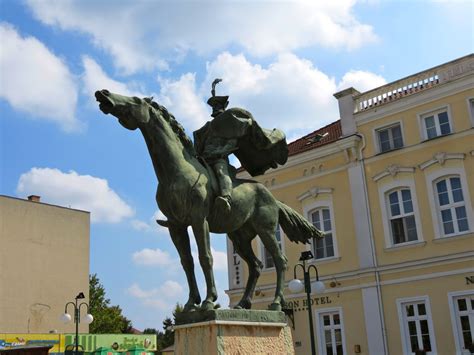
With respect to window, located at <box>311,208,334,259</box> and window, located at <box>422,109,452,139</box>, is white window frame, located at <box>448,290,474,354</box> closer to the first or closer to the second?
window, located at <box>311,208,334,259</box>

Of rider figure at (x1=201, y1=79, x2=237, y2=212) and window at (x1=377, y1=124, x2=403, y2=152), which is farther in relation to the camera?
window at (x1=377, y1=124, x2=403, y2=152)

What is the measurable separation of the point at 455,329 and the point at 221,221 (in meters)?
15.0

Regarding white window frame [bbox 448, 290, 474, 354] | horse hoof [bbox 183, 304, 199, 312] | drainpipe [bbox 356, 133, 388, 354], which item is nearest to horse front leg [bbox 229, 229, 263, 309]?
horse hoof [bbox 183, 304, 199, 312]

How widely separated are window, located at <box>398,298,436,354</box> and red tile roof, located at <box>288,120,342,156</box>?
716 cm

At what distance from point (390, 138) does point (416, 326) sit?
6917 millimetres

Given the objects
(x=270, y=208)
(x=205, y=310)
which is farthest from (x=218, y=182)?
(x=205, y=310)

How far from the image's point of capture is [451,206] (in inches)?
784

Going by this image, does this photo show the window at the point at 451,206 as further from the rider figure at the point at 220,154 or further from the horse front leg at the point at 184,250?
the horse front leg at the point at 184,250

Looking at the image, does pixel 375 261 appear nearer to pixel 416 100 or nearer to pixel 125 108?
pixel 416 100

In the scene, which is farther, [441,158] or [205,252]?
[441,158]

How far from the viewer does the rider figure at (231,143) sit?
648 cm

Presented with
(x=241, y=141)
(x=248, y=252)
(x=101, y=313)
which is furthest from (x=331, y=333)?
(x=101, y=313)

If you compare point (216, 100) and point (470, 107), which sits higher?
point (470, 107)

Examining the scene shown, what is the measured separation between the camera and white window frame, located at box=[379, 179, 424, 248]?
2050 cm
